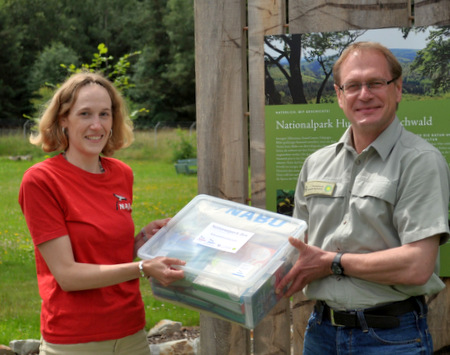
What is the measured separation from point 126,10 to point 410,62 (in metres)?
51.2

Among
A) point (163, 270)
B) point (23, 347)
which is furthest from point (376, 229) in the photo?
point (23, 347)

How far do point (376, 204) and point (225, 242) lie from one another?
633 millimetres

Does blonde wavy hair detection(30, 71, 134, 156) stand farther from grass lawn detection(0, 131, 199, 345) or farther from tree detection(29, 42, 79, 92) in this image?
tree detection(29, 42, 79, 92)

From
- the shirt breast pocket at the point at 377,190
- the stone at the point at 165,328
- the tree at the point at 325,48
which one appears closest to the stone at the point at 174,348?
the stone at the point at 165,328

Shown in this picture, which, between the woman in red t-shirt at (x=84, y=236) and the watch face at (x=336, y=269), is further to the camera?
the woman in red t-shirt at (x=84, y=236)

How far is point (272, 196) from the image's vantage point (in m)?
3.31

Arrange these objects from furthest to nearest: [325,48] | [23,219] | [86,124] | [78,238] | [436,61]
Answer: [23,219] → [325,48] → [436,61] → [86,124] → [78,238]

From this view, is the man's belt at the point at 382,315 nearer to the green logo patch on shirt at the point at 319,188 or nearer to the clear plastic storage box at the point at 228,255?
the clear plastic storage box at the point at 228,255

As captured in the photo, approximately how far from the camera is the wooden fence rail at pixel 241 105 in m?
3.22

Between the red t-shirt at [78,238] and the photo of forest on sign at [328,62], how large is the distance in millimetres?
1209

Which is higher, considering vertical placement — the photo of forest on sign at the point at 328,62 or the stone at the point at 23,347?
the photo of forest on sign at the point at 328,62

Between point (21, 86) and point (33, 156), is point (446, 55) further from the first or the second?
point (21, 86)

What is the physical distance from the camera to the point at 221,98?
3352 millimetres

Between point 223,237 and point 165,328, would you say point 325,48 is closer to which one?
point 223,237
